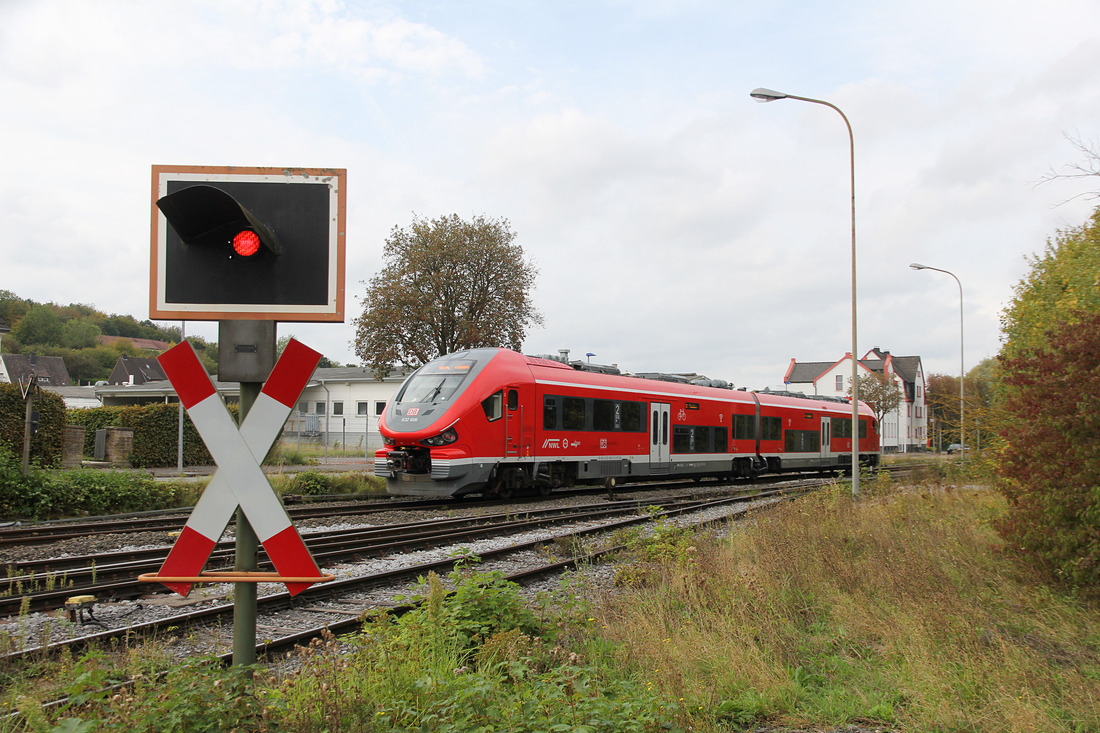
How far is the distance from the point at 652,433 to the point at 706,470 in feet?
11.1

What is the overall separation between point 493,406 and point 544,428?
1.79 metres

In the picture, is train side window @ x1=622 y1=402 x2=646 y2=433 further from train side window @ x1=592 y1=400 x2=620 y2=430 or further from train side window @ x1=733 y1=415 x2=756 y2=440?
train side window @ x1=733 y1=415 x2=756 y2=440

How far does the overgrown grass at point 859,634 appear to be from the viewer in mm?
4324

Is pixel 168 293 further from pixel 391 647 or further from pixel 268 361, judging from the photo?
pixel 391 647

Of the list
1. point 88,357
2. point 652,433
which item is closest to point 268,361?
point 652,433

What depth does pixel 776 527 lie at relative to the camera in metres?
9.71

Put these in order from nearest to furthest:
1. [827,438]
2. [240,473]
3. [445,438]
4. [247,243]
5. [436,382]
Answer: [240,473] → [247,243] → [445,438] → [436,382] → [827,438]

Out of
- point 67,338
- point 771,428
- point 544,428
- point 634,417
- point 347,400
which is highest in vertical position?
point 67,338

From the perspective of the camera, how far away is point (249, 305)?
10.5ft

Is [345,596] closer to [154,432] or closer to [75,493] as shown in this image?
[75,493]

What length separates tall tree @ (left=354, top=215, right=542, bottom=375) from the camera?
2619cm

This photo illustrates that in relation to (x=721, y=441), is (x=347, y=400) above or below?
above

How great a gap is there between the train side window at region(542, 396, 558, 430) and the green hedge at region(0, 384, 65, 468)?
12232 mm

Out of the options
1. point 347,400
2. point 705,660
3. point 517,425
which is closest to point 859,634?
point 705,660
